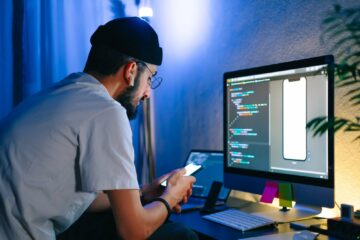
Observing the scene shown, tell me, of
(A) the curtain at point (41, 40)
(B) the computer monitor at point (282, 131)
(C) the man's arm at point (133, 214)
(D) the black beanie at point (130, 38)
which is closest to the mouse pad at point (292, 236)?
(B) the computer monitor at point (282, 131)

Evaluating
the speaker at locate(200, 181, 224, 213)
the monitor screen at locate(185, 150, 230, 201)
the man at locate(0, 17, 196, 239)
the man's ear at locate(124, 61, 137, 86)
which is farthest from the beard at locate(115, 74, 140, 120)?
the monitor screen at locate(185, 150, 230, 201)

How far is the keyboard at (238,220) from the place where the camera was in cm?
114

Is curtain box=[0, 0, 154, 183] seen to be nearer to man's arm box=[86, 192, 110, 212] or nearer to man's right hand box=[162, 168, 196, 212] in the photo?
man's arm box=[86, 192, 110, 212]

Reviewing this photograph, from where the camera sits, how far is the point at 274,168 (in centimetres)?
129

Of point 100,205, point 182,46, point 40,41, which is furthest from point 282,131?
point 40,41

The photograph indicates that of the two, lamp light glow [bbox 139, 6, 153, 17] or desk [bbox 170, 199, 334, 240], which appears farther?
lamp light glow [bbox 139, 6, 153, 17]

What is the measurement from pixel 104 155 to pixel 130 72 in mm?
349

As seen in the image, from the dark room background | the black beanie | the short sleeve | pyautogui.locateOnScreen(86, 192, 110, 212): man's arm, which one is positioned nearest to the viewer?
the short sleeve

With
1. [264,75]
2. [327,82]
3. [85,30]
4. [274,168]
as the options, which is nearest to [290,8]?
[264,75]

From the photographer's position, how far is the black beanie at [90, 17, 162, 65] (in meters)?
1.19

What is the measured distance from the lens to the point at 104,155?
0.96 metres

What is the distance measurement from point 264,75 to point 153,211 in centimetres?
59

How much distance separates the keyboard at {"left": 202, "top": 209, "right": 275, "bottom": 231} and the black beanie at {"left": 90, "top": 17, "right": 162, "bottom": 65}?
552 mm

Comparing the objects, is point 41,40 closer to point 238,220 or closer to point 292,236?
point 238,220
